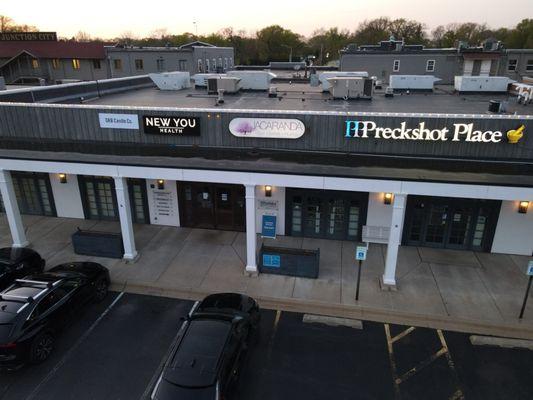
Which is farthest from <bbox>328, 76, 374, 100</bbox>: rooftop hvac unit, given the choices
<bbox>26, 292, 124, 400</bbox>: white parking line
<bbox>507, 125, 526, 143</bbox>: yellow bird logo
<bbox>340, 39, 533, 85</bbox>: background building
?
<bbox>340, 39, 533, 85</bbox>: background building

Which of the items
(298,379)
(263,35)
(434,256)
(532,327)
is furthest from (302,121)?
(263,35)

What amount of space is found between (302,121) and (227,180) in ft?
11.4

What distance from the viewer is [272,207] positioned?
1666 cm

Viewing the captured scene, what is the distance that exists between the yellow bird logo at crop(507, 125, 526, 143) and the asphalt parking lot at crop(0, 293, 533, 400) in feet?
21.6

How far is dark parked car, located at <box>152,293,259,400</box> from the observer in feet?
25.9

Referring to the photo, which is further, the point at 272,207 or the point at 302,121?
the point at 272,207

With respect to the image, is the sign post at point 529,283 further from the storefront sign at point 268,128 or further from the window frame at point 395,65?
the window frame at point 395,65

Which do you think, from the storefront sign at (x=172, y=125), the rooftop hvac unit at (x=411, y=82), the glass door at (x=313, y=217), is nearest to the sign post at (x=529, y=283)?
the glass door at (x=313, y=217)

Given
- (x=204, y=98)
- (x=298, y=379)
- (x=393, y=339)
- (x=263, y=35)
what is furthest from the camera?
(x=263, y=35)

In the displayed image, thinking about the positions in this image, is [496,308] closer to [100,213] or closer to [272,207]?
[272,207]

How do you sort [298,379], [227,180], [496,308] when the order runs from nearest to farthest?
[298,379] < [496,308] < [227,180]

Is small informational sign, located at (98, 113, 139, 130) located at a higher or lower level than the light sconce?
higher

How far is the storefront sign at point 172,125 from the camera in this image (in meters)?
14.6

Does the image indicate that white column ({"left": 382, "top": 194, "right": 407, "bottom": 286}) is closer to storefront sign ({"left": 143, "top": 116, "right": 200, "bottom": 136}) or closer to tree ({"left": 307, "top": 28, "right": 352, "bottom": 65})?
storefront sign ({"left": 143, "top": 116, "right": 200, "bottom": 136})
